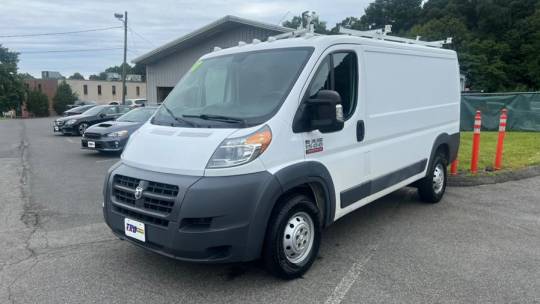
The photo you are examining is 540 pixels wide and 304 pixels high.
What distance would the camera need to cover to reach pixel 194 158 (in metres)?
3.32

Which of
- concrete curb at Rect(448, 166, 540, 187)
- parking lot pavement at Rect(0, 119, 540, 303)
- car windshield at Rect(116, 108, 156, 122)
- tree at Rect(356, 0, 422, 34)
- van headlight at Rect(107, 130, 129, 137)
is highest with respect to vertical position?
tree at Rect(356, 0, 422, 34)

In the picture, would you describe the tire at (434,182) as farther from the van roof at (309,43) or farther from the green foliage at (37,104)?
the green foliage at (37,104)

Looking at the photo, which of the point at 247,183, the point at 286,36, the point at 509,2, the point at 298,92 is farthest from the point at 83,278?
the point at 509,2

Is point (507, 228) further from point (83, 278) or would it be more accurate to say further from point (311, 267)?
point (83, 278)

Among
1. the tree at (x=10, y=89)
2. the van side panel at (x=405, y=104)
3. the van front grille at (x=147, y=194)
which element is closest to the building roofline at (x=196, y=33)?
the van side panel at (x=405, y=104)

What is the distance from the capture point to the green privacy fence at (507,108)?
1611 cm

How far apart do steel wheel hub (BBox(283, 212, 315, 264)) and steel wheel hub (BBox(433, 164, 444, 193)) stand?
3288 mm

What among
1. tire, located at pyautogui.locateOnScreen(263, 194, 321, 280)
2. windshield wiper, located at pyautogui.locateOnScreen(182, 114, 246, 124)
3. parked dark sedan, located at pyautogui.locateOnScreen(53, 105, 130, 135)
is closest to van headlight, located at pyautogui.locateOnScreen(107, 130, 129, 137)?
parked dark sedan, located at pyautogui.locateOnScreen(53, 105, 130, 135)

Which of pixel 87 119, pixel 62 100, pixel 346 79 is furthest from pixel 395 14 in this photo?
pixel 346 79

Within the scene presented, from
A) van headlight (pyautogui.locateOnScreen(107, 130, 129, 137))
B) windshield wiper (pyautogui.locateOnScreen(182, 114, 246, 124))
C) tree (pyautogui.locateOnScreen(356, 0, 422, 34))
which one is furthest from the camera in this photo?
tree (pyautogui.locateOnScreen(356, 0, 422, 34))

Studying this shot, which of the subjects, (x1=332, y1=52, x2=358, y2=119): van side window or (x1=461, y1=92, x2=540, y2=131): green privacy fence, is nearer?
(x1=332, y1=52, x2=358, y2=119): van side window

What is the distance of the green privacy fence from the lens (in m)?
16.1

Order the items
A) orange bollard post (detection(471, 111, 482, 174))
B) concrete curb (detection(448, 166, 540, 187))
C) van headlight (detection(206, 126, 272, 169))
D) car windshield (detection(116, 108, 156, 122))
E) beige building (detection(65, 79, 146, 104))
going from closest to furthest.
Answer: van headlight (detection(206, 126, 272, 169)), concrete curb (detection(448, 166, 540, 187)), orange bollard post (detection(471, 111, 482, 174)), car windshield (detection(116, 108, 156, 122)), beige building (detection(65, 79, 146, 104))

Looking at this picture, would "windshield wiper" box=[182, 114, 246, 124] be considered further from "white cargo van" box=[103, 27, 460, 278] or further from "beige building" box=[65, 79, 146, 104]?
"beige building" box=[65, 79, 146, 104]
